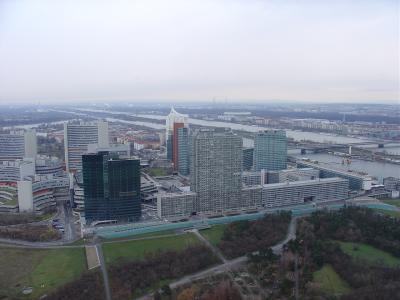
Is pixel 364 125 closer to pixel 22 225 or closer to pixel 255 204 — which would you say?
pixel 255 204

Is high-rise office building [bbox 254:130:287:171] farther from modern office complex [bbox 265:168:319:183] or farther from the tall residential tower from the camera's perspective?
the tall residential tower

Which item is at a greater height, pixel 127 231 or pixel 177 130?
pixel 177 130

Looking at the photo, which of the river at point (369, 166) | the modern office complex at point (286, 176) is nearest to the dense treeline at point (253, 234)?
the modern office complex at point (286, 176)

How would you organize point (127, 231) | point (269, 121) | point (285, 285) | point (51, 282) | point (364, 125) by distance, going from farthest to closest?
point (269, 121)
point (364, 125)
point (127, 231)
point (51, 282)
point (285, 285)

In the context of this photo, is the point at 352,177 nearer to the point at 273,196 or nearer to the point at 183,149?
the point at 273,196

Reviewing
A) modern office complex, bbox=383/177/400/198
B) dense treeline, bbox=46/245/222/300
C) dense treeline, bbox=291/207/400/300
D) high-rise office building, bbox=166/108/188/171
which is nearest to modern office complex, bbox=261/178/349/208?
dense treeline, bbox=291/207/400/300

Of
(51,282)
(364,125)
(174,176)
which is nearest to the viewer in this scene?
(51,282)

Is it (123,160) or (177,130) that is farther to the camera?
(177,130)

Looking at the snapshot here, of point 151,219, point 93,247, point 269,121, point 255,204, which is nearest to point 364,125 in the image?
point 269,121
